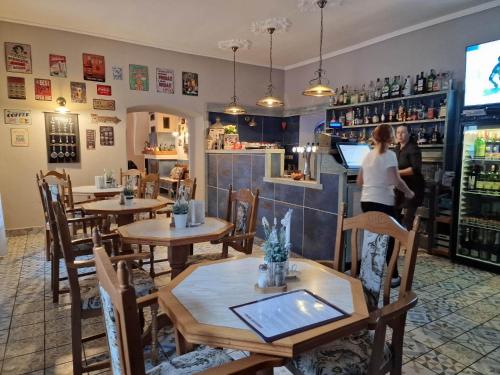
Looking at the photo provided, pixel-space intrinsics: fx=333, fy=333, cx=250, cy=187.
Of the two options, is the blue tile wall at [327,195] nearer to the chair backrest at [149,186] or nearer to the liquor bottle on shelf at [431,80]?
the chair backrest at [149,186]

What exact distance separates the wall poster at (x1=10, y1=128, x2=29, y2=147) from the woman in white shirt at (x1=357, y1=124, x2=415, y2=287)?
511 cm

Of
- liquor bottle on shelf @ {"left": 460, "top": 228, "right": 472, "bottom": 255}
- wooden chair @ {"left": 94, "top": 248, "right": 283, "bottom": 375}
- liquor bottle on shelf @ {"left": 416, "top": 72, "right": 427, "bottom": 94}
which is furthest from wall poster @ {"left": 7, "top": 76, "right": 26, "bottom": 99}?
liquor bottle on shelf @ {"left": 460, "top": 228, "right": 472, "bottom": 255}

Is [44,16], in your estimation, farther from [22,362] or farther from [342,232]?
[342,232]

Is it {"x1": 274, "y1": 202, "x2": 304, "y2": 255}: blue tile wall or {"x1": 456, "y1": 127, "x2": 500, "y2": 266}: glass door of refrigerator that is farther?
{"x1": 274, "y1": 202, "x2": 304, "y2": 255}: blue tile wall

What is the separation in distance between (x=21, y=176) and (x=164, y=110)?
2.76m

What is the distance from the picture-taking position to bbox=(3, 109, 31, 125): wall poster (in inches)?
201

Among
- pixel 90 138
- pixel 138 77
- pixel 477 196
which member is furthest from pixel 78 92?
pixel 477 196

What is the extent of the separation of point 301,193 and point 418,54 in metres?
3.04

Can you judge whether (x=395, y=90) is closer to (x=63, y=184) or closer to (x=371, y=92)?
(x=371, y=92)

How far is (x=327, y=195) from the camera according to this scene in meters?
3.55

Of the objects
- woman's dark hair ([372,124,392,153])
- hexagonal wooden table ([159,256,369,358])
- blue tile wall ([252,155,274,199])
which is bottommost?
hexagonal wooden table ([159,256,369,358])

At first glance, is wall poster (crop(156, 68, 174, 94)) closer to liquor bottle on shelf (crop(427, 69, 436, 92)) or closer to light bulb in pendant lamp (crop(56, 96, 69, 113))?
light bulb in pendant lamp (crop(56, 96, 69, 113))

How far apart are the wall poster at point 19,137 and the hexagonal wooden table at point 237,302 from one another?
4.99m

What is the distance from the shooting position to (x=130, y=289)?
2.74ft
